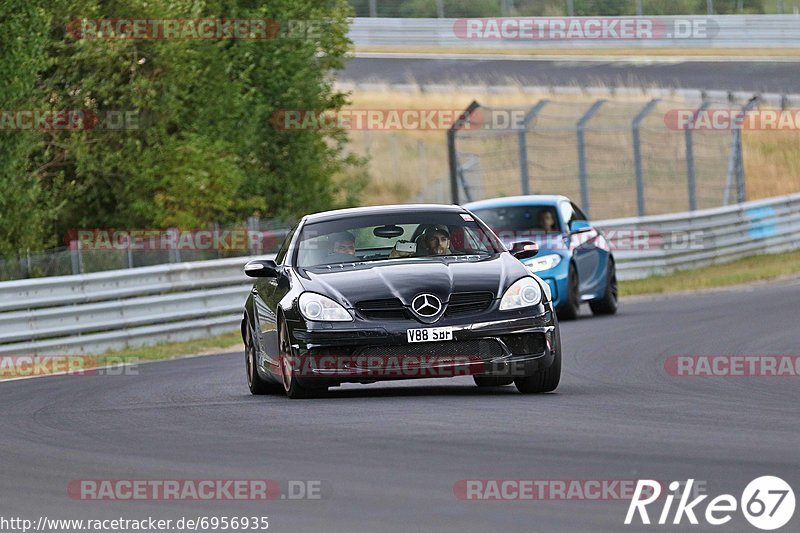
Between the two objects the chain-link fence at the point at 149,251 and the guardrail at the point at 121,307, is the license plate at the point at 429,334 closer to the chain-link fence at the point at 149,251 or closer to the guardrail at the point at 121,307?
the guardrail at the point at 121,307

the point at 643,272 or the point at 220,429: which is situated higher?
the point at 220,429

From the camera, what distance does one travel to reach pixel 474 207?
71.5 ft

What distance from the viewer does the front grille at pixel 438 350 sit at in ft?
36.2

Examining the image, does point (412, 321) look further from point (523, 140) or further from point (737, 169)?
point (737, 169)

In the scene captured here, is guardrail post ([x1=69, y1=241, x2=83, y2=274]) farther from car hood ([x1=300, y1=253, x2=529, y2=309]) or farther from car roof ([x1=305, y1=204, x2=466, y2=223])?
car hood ([x1=300, y1=253, x2=529, y2=309])

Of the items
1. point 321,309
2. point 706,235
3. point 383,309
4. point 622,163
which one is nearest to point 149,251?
point 321,309

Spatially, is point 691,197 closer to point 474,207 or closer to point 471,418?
point 474,207

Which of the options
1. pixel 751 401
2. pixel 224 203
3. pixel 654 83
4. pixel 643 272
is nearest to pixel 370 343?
pixel 751 401

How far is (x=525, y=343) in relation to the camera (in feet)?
36.6

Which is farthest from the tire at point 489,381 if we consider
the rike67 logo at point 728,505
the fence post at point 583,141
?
the fence post at point 583,141

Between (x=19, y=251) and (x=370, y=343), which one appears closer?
(x=370, y=343)

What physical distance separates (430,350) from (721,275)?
19291 mm

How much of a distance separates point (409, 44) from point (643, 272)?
24710 mm

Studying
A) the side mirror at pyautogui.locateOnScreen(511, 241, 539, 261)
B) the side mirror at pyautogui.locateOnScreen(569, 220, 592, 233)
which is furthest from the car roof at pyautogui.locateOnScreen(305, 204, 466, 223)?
the side mirror at pyautogui.locateOnScreen(569, 220, 592, 233)
